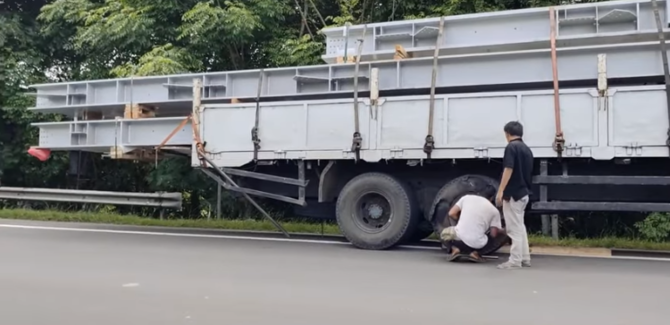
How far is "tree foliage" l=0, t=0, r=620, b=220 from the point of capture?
13.4 metres

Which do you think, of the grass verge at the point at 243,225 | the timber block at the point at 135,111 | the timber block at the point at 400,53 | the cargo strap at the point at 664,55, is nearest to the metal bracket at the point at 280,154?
the timber block at the point at 400,53

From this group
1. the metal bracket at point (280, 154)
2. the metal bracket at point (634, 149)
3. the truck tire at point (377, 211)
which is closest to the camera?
the metal bracket at point (634, 149)

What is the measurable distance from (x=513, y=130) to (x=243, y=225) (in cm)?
597

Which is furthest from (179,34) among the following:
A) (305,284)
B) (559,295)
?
(559,295)

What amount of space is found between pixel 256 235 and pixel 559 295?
227 inches

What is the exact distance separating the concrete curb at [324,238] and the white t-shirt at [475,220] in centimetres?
127

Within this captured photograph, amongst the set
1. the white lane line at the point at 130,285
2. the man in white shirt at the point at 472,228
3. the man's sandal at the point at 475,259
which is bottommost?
the white lane line at the point at 130,285

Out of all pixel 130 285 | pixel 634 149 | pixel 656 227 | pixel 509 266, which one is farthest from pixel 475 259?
pixel 656 227

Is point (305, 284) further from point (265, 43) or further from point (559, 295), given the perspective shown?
point (265, 43)

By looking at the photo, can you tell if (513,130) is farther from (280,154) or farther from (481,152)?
(280,154)

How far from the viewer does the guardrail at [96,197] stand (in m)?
13.6

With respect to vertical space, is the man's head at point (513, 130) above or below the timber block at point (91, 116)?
below

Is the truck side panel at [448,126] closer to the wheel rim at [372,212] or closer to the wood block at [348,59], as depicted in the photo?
the wheel rim at [372,212]

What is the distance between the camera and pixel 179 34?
46.5 ft
